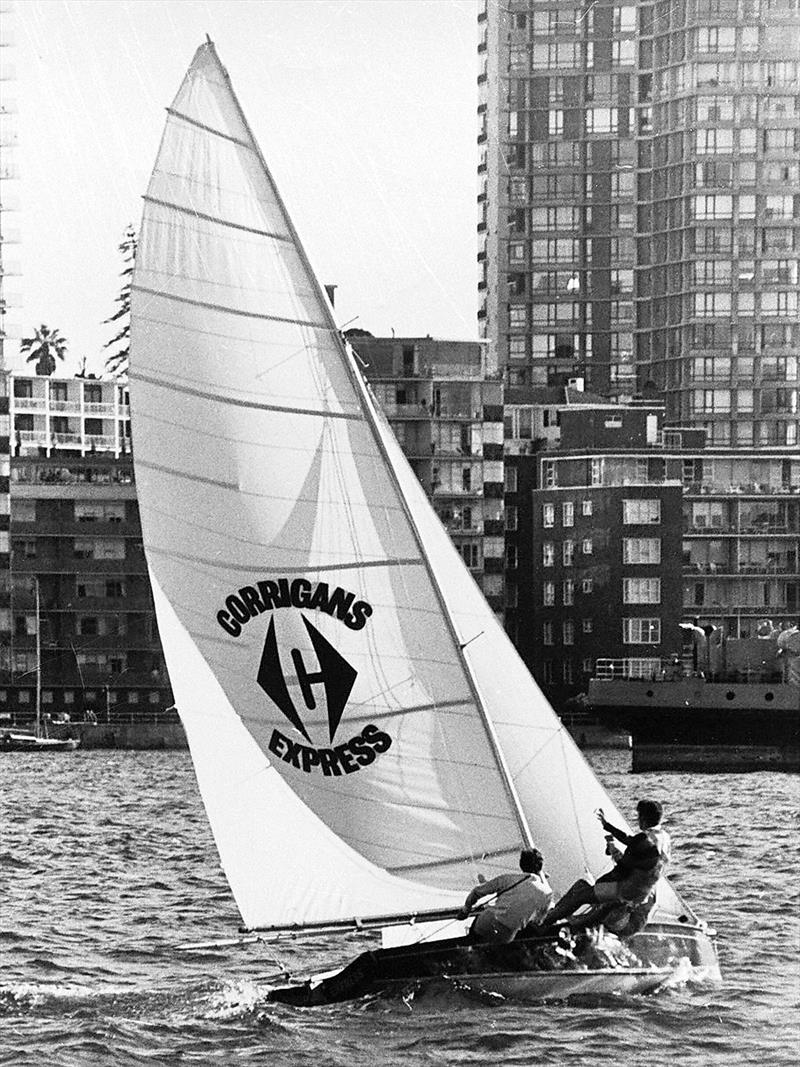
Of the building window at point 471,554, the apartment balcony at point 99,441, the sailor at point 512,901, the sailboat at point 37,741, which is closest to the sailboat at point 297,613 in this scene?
the sailor at point 512,901

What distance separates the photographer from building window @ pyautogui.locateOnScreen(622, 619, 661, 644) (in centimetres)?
9912

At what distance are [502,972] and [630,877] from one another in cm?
133

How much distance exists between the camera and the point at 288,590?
22.4 m

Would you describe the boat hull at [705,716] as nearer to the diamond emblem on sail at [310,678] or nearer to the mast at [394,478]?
the mast at [394,478]

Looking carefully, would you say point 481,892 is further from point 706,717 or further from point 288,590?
point 706,717

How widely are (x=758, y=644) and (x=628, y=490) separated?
8334 mm

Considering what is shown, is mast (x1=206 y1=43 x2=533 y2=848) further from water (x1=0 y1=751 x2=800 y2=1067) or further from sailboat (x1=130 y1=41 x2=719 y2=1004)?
water (x1=0 y1=751 x2=800 y2=1067)

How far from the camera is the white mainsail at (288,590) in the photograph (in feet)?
72.3

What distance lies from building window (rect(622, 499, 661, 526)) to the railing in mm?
5124

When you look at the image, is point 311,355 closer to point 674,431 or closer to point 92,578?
point 92,578

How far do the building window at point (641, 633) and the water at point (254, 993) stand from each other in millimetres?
51556

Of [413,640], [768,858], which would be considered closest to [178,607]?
[413,640]

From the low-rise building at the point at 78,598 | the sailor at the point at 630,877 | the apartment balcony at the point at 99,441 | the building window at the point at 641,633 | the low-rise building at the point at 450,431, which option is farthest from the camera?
the apartment balcony at the point at 99,441

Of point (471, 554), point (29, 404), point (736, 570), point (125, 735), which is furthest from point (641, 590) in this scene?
point (29, 404)
